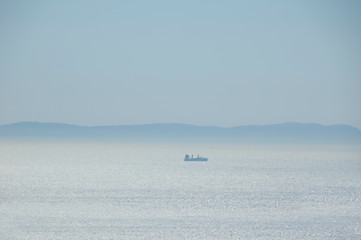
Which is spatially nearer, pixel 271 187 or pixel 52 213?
pixel 52 213

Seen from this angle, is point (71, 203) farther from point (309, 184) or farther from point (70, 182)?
point (309, 184)

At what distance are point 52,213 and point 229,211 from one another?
15.9m

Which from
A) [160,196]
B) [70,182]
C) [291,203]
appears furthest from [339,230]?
[70,182]

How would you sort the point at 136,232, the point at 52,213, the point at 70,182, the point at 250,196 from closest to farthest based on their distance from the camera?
the point at 136,232, the point at 52,213, the point at 250,196, the point at 70,182

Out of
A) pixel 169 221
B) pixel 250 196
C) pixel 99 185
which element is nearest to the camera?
pixel 169 221

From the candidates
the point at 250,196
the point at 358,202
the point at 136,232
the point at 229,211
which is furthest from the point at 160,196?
the point at 136,232

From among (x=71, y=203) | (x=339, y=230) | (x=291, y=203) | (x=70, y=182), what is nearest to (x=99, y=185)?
(x=70, y=182)

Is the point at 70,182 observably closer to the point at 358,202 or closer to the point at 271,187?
the point at 271,187

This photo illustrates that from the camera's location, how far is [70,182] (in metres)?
102

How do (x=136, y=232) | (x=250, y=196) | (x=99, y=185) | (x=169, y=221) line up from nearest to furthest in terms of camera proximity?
(x=136, y=232)
(x=169, y=221)
(x=250, y=196)
(x=99, y=185)

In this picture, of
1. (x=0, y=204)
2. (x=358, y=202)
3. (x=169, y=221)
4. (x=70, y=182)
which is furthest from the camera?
(x=70, y=182)

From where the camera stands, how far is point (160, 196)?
78062 mm

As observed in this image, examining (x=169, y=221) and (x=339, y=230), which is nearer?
(x=339, y=230)

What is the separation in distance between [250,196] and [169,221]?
25549 millimetres
